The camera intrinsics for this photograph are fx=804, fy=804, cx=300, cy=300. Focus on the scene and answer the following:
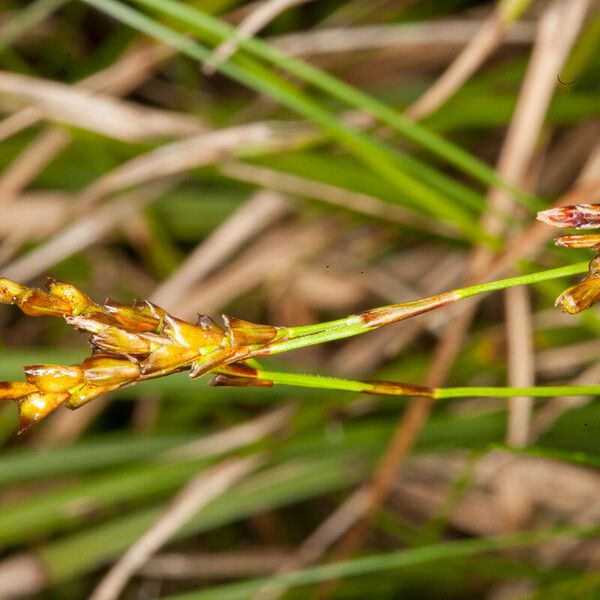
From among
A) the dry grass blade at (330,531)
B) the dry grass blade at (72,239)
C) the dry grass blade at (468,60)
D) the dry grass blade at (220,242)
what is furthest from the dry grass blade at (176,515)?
the dry grass blade at (468,60)

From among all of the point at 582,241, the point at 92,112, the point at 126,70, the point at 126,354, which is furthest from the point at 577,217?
the point at 126,70

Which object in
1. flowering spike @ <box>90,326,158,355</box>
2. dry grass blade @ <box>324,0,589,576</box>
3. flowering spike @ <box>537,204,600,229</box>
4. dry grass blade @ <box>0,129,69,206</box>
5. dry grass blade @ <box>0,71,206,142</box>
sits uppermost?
dry grass blade @ <box>0,129,69,206</box>

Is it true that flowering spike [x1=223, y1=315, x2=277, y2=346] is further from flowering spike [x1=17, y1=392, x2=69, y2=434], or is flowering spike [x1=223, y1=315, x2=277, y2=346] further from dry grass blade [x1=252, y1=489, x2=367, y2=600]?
dry grass blade [x1=252, y1=489, x2=367, y2=600]

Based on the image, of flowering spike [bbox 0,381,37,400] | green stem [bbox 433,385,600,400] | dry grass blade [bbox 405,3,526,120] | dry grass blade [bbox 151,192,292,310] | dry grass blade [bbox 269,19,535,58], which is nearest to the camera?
flowering spike [bbox 0,381,37,400]

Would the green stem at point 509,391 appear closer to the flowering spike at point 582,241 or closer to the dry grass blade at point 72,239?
the flowering spike at point 582,241

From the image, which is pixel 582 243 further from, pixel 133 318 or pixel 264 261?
pixel 264 261

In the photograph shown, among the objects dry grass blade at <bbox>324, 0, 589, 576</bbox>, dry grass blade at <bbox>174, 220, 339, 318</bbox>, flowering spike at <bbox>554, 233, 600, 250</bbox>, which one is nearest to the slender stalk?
flowering spike at <bbox>554, 233, 600, 250</bbox>
